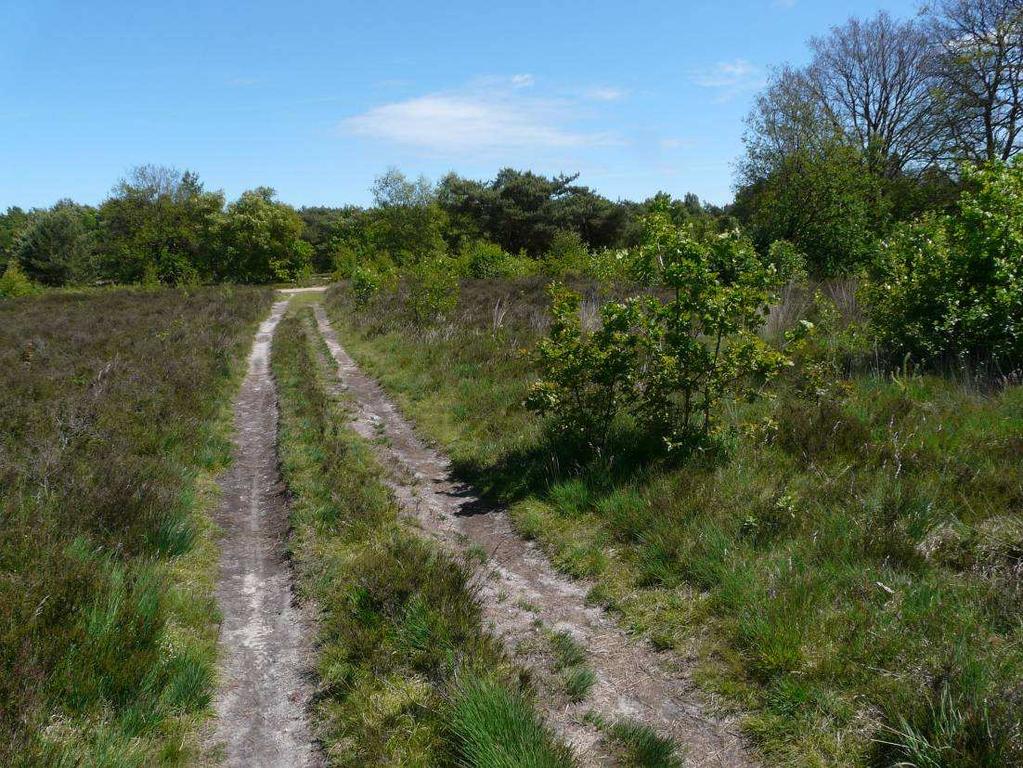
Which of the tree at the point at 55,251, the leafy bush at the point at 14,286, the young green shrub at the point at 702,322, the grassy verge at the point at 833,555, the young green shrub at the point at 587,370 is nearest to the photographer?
the grassy verge at the point at 833,555

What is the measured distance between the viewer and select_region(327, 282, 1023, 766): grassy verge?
2.99 metres

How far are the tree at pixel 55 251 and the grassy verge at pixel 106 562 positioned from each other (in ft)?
201

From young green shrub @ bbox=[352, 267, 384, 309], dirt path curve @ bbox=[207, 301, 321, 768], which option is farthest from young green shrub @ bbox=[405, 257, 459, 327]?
dirt path curve @ bbox=[207, 301, 321, 768]

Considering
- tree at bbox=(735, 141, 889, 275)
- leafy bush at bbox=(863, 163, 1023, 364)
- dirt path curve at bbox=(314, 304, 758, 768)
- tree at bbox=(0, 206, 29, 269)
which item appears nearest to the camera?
dirt path curve at bbox=(314, 304, 758, 768)

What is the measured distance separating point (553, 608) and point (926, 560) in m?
2.49

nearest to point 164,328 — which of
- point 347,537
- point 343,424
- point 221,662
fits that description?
point 343,424

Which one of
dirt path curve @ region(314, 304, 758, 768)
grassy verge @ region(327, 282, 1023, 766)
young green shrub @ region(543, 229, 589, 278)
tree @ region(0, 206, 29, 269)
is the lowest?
dirt path curve @ region(314, 304, 758, 768)

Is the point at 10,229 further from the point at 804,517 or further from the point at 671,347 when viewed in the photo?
the point at 804,517

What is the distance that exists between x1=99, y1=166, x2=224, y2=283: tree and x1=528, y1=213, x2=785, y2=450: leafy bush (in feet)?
178

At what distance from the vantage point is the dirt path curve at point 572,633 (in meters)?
3.21

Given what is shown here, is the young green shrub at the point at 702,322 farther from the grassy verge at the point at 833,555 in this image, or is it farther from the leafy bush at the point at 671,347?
the grassy verge at the point at 833,555

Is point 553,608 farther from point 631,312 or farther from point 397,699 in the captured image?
point 631,312

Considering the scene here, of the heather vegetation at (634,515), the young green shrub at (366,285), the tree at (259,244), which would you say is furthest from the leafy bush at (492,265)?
the tree at (259,244)

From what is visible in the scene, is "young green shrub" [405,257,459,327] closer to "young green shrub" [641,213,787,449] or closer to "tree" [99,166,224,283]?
"young green shrub" [641,213,787,449]
